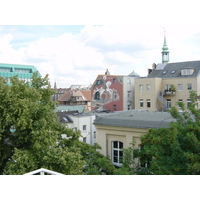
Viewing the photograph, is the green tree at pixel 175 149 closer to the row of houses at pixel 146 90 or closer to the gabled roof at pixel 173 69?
the row of houses at pixel 146 90

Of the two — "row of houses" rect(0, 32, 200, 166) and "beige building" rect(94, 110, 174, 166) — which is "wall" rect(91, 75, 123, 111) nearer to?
"row of houses" rect(0, 32, 200, 166)

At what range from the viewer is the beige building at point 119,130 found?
5145 millimetres

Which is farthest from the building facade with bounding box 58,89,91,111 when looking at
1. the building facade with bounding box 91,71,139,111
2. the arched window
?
the building facade with bounding box 91,71,139,111

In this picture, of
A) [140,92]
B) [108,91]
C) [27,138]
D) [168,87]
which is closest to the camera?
[27,138]

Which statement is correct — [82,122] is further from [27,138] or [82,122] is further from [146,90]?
[27,138]

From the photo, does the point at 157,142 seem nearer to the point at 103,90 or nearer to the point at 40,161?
the point at 40,161

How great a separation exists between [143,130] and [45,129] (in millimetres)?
2134

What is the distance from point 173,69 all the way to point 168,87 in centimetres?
156

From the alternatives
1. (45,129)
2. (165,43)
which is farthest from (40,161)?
(165,43)

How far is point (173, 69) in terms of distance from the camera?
15.7 m

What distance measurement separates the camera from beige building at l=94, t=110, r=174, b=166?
16.9 feet

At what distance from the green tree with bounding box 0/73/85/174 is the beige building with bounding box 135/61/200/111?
448 inches

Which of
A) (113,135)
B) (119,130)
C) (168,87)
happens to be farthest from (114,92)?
(119,130)

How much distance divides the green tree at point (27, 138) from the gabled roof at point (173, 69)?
12.1 meters
